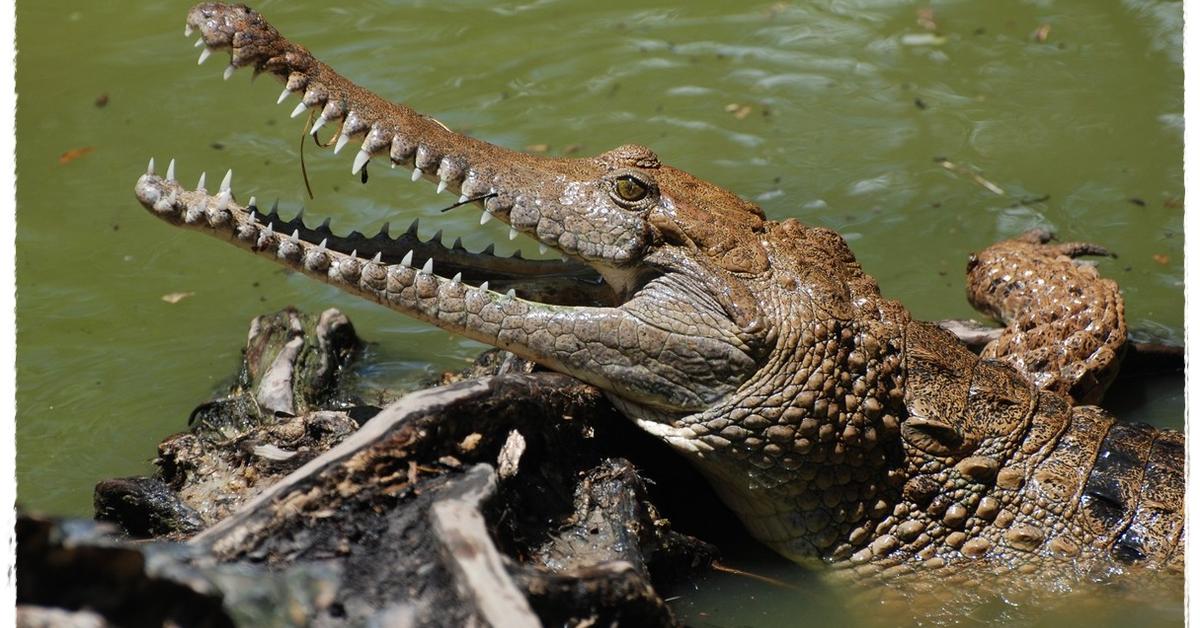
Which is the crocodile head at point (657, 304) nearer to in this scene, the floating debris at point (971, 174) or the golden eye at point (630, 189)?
the golden eye at point (630, 189)

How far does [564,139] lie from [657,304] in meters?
3.70

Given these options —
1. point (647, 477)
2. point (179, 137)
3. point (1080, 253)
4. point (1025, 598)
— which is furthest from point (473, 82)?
point (1025, 598)

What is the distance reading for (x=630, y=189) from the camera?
413 cm

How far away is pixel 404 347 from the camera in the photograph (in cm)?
592

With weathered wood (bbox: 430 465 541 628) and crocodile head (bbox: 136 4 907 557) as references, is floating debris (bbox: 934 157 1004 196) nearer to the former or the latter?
crocodile head (bbox: 136 4 907 557)

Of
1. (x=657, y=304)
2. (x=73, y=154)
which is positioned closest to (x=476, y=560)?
(x=657, y=304)

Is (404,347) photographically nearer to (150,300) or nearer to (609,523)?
(150,300)

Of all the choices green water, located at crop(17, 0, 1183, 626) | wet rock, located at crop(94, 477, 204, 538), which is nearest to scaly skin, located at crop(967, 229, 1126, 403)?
green water, located at crop(17, 0, 1183, 626)

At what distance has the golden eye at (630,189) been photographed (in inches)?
162

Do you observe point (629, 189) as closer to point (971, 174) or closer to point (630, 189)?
point (630, 189)

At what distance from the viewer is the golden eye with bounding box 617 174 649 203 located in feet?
13.5

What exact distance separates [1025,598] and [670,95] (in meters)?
4.84

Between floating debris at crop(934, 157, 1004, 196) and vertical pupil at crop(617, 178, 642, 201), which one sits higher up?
vertical pupil at crop(617, 178, 642, 201)

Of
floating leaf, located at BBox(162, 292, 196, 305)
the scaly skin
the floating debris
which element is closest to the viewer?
the scaly skin
